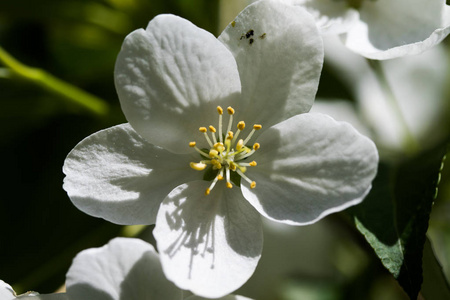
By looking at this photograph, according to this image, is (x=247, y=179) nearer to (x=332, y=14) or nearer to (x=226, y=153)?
(x=226, y=153)

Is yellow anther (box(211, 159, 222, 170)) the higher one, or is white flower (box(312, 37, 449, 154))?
yellow anther (box(211, 159, 222, 170))

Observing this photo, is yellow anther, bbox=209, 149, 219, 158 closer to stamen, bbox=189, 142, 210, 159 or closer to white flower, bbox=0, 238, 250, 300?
stamen, bbox=189, 142, 210, 159

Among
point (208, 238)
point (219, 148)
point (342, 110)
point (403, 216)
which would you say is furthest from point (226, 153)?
point (342, 110)

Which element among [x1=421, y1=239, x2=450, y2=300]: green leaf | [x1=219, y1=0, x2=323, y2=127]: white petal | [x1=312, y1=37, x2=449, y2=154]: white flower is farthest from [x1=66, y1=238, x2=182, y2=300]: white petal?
[x1=312, y1=37, x2=449, y2=154]: white flower

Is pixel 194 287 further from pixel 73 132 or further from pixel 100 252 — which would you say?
pixel 73 132

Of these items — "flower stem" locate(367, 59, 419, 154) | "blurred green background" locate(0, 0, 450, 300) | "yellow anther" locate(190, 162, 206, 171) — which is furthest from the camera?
"blurred green background" locate(0, 0, 450, 300)

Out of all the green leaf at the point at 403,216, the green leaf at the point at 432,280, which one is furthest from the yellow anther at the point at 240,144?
the green leaf at the point at 432,280

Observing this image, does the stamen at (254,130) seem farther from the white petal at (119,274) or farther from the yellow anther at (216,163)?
the white petal at (119,274)
